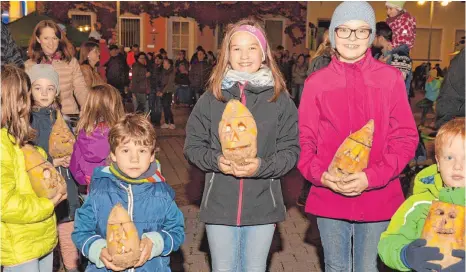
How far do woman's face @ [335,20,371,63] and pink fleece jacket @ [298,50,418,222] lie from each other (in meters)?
0.05

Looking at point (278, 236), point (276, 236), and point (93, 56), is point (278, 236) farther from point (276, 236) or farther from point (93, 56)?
point (93, 56)

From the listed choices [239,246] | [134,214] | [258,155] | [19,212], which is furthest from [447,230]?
[19,212]

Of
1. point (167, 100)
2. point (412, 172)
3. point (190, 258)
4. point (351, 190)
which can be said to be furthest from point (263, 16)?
point (351, 190)

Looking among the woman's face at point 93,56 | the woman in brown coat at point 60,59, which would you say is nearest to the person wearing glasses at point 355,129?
the woman in brown coat at point 60,59

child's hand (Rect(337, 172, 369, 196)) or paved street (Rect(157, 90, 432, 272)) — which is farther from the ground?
child's hand (Rect(337, 172, 369, 196))

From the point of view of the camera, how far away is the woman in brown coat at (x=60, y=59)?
19.7ft

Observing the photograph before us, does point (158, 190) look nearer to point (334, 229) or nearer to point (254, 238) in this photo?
point (254, 238)

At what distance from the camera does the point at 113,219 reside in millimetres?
3105

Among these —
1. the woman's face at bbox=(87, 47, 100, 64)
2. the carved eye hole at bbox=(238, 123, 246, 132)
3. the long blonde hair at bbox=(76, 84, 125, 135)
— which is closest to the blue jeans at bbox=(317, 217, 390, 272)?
the carved eye hole at bbox=(238, 123, 246, 132)

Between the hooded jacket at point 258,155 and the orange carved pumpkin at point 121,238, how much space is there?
0.68 meters

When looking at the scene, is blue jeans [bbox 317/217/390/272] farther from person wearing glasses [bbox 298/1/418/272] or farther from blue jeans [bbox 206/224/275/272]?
blue jeans [bbox 206/224/275/272]

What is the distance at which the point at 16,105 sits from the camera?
360 cm

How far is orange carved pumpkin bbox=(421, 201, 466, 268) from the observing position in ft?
8.75

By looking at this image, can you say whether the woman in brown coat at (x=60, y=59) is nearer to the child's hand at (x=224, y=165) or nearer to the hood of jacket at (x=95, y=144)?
the hood of jacket at (x=95, y=144)
